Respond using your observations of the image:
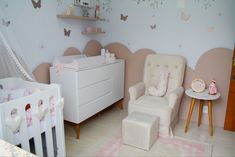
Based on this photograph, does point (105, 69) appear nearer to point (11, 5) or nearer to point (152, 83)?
point (152, 83)

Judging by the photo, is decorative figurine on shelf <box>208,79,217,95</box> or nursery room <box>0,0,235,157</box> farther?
decorative figurine on shelf <box>208,79,217,95</box>

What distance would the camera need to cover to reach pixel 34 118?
1.70 m

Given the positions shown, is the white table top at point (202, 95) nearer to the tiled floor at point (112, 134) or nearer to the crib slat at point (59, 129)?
the tiled floor at point (112, 134)

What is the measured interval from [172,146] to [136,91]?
2.89 ft

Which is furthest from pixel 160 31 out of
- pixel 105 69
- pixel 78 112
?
pixel 78 112

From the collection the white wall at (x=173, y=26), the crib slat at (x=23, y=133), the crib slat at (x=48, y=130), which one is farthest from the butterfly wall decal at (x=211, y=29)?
the crib slat at (x=23, y=133)

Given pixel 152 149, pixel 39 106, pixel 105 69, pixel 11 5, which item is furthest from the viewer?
pixel 105 69

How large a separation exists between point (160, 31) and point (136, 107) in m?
1.30

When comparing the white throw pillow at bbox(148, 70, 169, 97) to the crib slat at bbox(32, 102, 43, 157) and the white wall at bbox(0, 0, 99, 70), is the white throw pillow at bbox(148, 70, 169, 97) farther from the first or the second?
the crib slat at bbox(32, 102, 43, 157)

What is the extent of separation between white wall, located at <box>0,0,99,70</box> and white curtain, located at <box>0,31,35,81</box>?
275 millimetres

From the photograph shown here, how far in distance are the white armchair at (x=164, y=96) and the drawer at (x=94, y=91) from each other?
1.39 ft

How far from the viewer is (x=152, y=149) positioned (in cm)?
240

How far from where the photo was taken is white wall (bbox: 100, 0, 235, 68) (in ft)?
9.12

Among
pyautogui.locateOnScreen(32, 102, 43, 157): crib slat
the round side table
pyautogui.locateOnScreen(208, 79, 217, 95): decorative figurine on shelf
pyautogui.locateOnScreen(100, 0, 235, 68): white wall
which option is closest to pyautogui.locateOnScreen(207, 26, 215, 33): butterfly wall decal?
pyautogui.locateOnScreen(100, 0, 235, 68): white wall
